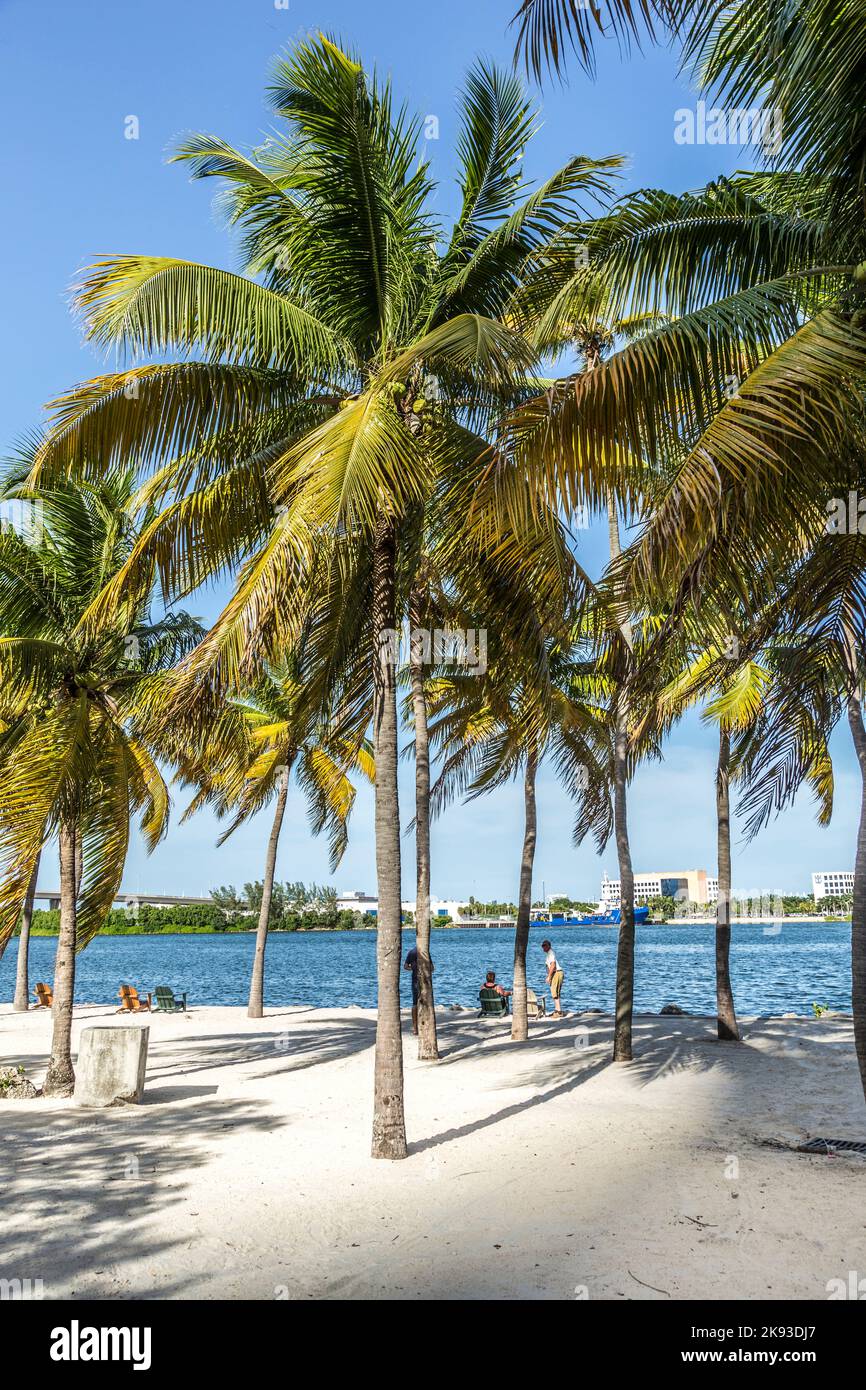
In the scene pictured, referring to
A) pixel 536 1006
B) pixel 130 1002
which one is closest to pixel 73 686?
pixel 536 1006

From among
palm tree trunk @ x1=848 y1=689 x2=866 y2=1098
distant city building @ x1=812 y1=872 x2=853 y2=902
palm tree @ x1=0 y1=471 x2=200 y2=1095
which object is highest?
palm tree @ x1=0 y1=471 x2=200 y2=1095

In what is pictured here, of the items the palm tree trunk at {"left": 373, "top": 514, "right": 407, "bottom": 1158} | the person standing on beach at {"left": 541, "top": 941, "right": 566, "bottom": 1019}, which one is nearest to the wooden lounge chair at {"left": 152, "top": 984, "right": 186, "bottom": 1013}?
the person standing on beach at {"left": 541, "top": 941, "right": 566, "bottom": 1019}

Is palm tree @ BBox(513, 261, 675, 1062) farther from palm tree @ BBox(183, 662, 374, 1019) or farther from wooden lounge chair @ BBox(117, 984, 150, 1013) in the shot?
wooden lounge chair @ BBox(117, 984, 150, 1013)

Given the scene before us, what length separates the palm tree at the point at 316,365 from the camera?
7961mm

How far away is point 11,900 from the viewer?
950 centimetres

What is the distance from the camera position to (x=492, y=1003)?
19.9 metres

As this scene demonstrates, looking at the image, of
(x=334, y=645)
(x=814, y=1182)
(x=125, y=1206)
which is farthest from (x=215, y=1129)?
(x=814, y=1182)

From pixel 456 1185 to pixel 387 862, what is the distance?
2661 mm

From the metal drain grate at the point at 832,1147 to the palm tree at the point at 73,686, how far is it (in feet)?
24.9

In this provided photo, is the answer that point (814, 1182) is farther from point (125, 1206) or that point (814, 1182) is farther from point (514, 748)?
point (514, 748)

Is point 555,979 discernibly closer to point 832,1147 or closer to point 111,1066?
point 111,1066

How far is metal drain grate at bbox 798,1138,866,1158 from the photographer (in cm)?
843

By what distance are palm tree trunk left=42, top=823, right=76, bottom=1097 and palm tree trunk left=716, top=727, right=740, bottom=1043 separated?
9.40 m
